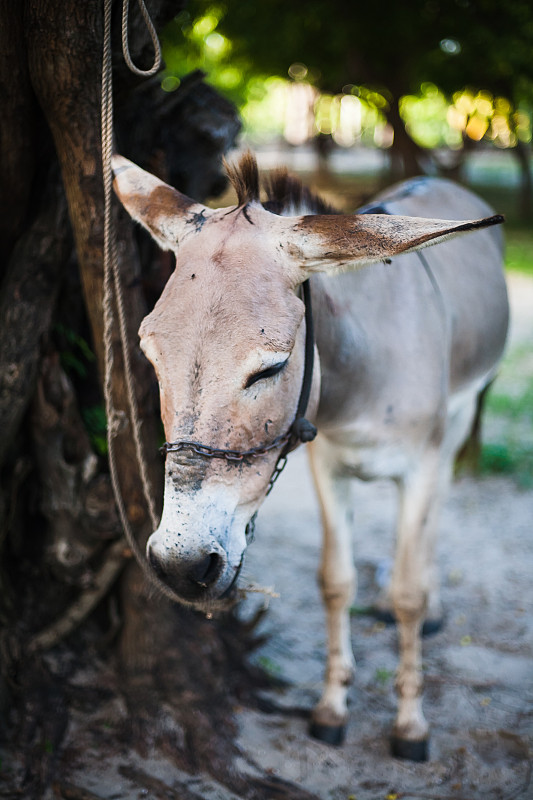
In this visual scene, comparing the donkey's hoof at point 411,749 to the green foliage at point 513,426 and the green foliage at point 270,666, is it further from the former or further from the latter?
the green foliage at point 513,426

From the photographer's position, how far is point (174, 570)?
1730 mm

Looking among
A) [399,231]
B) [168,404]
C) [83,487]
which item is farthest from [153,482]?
[399,231]

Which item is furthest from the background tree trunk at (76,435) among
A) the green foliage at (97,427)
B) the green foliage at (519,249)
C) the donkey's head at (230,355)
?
the green foliage at (519,249)

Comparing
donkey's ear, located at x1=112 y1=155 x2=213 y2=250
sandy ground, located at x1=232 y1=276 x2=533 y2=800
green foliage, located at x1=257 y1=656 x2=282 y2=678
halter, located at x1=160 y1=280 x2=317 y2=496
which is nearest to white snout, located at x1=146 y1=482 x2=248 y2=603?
halter, located at x1=160 y1=280 x2=317 y2=496

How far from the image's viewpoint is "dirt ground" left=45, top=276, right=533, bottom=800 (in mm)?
2664

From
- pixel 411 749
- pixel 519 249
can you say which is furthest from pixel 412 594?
pixel 519 249

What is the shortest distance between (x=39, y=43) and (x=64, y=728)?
257 centimetres

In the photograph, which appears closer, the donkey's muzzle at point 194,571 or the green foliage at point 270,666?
the donkey's muzzle at point 194,571

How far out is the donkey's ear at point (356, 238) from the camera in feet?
5.83

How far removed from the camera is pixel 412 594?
2.94m

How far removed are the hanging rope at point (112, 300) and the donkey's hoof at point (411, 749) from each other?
128 centimetres

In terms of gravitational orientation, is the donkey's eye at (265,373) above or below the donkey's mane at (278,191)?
below

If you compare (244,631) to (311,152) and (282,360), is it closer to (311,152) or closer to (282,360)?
(282,360)

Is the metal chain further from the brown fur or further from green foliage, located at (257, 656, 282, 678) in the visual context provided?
green foliage, located at (257, 656, 282, 678)
